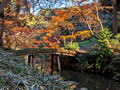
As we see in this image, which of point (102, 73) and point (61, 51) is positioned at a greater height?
point (61, 51)

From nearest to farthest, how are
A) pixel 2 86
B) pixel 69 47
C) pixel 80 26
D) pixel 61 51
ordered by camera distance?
pixel 2 86, pixel 61 51, pixel 69 47, pixel 80 26

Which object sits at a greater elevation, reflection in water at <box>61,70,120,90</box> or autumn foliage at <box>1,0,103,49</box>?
autumn foliage at <box>1,0,103,49</box>

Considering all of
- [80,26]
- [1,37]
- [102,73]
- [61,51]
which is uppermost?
[80,26]

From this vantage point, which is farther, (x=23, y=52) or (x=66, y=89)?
(x=23, y=52)

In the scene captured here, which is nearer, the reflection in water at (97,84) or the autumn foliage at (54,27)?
the reflection in water at (97,84)

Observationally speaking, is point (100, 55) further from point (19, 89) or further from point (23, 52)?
point (19, 89)

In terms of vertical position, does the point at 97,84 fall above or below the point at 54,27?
below

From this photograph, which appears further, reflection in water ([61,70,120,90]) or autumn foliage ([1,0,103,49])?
autumn foliage ([1,0,103,49])

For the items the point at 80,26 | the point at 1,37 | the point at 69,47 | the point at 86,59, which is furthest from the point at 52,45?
the point at 80,26

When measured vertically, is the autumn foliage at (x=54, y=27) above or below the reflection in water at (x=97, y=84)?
above

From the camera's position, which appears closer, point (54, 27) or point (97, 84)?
point (97, 84)

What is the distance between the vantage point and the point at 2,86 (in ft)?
3.55

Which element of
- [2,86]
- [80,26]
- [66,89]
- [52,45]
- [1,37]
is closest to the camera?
[2,86]

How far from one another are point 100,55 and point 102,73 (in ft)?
4.26
